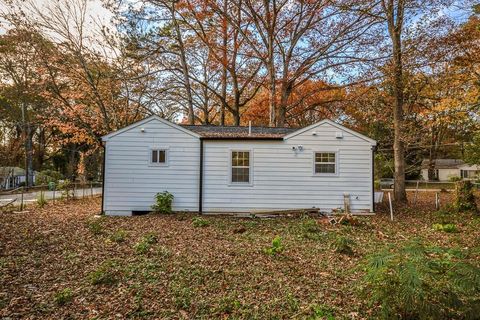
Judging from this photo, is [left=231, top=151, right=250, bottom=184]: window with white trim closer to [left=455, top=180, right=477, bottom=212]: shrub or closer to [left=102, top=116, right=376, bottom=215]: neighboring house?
[left=102, top=116, right=376, bottom=215]: neighboring house

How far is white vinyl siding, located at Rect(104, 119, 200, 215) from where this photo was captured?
10586mm

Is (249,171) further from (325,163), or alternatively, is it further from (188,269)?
(188,269)

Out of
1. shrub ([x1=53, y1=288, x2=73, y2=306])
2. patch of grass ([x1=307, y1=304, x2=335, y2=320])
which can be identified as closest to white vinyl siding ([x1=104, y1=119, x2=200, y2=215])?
shrub ([x1=53, y1=288, x2=73, y2=306])

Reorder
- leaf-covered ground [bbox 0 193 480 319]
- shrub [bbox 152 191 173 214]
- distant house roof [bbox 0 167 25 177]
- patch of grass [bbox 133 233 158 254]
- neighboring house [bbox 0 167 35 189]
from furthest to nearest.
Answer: distant house roof [bbox 0 167 25 177]
neighboring house [bbox 0 167 35 189]
shrub [bbox 152 191 173 214]
patch of grass [bbox 133 233 158 254]
leaf-covered ground [bbox 0 193 480 319]

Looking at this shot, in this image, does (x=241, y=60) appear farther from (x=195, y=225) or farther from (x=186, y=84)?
(x=195, y=225)

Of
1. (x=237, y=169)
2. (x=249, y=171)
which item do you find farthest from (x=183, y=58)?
(x=249, y=171)

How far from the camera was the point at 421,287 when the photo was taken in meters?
2.66

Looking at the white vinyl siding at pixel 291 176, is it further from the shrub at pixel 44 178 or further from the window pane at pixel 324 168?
the shrub at pixel 44 178

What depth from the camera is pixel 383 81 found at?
14.7 meters

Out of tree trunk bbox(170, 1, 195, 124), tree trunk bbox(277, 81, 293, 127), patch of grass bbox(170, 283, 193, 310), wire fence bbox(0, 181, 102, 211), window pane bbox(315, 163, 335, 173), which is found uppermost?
tree trunk bbox(170, 1, 195, 124)

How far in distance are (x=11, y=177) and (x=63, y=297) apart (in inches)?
1030

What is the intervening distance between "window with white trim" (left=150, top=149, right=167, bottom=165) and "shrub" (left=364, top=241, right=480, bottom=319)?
8.71m

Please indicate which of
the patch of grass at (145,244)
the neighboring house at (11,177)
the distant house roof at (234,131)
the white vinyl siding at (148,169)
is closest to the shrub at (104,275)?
the patch of grass at (145,244)

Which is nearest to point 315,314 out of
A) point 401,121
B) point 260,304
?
point 260,304
